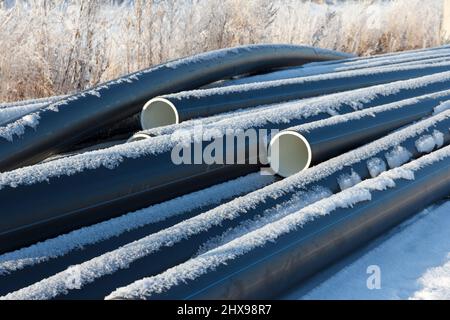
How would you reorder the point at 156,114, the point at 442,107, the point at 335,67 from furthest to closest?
1. the point at 335,67
2. the point at 442,107
3. the point at 156,114

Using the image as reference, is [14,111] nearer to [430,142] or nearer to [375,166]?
[375,166]

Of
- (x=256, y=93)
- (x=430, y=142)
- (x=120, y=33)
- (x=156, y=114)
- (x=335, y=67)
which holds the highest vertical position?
(x=120, y=33)

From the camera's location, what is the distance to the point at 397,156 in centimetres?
226

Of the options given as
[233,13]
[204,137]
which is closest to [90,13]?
[233,13]

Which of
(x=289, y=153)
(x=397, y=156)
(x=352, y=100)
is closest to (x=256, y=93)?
(x=352, y=100)

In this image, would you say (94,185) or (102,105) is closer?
(94,185)

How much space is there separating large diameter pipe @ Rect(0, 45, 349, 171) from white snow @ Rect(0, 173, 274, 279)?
1.97 ft

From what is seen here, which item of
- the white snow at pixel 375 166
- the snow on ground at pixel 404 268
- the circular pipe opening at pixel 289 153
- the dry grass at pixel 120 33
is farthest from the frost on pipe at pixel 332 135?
the dry grass at pixel 120 33

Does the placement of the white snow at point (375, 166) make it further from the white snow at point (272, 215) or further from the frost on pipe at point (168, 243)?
the white snow at point (272, 215)

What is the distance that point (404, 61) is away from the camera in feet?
13.5

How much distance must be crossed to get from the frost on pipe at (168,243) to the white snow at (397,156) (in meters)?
0.06

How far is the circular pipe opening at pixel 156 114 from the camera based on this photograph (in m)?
2.64

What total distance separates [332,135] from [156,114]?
2.93ft

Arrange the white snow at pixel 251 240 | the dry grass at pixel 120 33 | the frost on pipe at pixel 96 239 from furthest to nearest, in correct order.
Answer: the dry grass at pixel 120 33 < the frost on pipe at pixel 96 239 < the white snow at pixel 251 240
